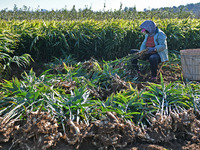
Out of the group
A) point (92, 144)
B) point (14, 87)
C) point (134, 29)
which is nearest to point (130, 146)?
point (92, 144)

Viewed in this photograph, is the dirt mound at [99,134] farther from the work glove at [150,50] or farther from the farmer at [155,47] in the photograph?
the work glove at [150,50]

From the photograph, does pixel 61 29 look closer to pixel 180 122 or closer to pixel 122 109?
pixel 122 109

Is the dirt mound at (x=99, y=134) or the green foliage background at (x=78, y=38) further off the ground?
the green foliage background at (x=78, y=38)

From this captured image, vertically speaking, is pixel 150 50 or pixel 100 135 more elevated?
pixel 150 50

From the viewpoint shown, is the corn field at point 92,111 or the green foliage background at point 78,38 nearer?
the corn field at point 92,111

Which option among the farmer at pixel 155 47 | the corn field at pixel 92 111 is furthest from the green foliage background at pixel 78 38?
the farmer at pixel 155 47

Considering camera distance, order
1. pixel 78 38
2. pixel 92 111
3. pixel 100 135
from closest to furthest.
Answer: pixel 100 135, pixel 92 111, pixel 78 38

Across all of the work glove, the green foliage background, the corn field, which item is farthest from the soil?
the green foliage background

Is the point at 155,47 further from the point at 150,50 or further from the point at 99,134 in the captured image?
the point at 99,134

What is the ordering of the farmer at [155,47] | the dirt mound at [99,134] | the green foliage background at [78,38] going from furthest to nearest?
the green foliage background at [78,38] → the farmer at [155,47] → the dirt mound at [99,134]

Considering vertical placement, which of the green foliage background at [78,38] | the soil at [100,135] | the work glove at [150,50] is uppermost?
the green foliage background at [78,38]

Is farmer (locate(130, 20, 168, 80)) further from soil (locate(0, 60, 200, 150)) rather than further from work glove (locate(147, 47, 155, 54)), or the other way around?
soil (locate(0, 60, 200, 150))

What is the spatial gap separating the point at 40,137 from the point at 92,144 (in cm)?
48

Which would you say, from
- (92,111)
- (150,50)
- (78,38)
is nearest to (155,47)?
(150,50)
